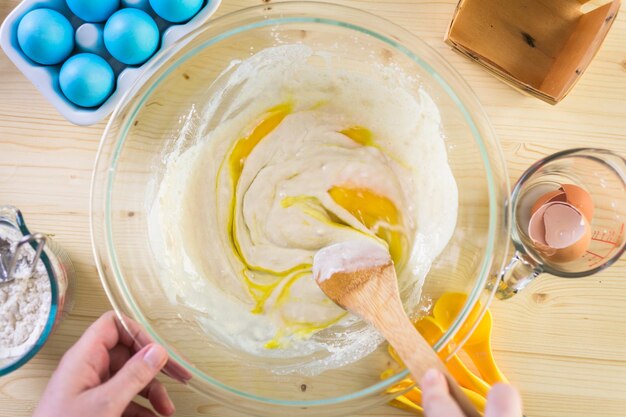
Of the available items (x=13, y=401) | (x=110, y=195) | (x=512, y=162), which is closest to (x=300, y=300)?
(x=110, y=195)

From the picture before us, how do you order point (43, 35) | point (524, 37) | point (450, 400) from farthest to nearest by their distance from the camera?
point (524, 37) → point (43, 35) → point (450, 400)

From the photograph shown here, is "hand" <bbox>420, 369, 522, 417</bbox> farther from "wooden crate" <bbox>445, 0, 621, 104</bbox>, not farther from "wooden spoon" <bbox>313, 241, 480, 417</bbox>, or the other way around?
"wooden crate" <bbox>445, 0, 621, 104</bbox>

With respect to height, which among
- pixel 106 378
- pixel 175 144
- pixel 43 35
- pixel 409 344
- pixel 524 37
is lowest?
pixel 106 378

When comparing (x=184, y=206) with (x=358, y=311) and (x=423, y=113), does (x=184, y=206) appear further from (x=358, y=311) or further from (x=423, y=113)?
(x=423, y=113)

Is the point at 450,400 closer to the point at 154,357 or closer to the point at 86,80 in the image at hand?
the point at 154,357

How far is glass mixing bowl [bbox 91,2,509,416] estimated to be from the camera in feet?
3.32

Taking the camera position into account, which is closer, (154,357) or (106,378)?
(154,357)

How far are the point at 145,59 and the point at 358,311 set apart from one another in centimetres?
65

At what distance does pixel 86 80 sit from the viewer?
3.55 ft

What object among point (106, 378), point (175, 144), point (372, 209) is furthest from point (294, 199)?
point (106, 378)

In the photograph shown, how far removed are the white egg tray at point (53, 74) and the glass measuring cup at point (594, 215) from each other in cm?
73

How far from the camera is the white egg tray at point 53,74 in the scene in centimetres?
110

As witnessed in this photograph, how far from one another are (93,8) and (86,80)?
146 mm

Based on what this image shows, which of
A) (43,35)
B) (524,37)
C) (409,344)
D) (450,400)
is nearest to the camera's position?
(450,400)
